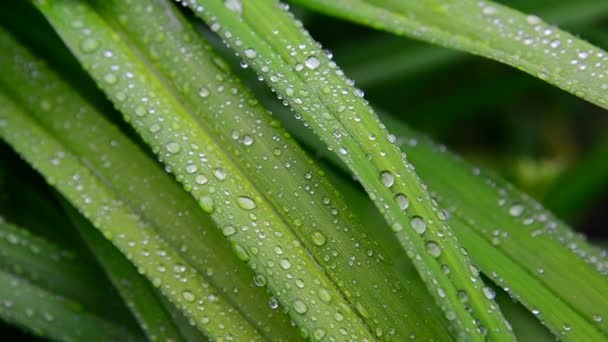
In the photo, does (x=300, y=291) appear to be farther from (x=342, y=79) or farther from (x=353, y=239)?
(x=342, y=79)

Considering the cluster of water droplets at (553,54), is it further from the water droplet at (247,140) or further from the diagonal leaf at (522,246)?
the water droplet at (247,140)

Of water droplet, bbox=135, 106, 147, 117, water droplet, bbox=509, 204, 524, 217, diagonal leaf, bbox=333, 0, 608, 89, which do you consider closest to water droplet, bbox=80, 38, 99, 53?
water droplet, bbox=135, 106, 147, 117

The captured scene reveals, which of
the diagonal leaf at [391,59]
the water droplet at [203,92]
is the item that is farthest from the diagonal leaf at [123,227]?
the diagonal leaf at [391,59]

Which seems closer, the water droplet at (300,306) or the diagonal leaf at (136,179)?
the water droplet at (300,306)

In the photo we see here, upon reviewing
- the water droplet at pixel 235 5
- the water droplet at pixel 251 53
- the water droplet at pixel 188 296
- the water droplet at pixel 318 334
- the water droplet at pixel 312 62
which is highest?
the water droplet at pixel 235 5

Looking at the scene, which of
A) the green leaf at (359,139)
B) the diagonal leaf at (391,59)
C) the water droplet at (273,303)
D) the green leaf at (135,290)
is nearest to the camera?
the green leaf at (359,139)

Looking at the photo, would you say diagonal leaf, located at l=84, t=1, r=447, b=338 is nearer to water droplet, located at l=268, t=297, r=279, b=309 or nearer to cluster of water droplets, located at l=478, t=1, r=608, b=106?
water droplet, located at l=268, t=297, r=279, b=309
